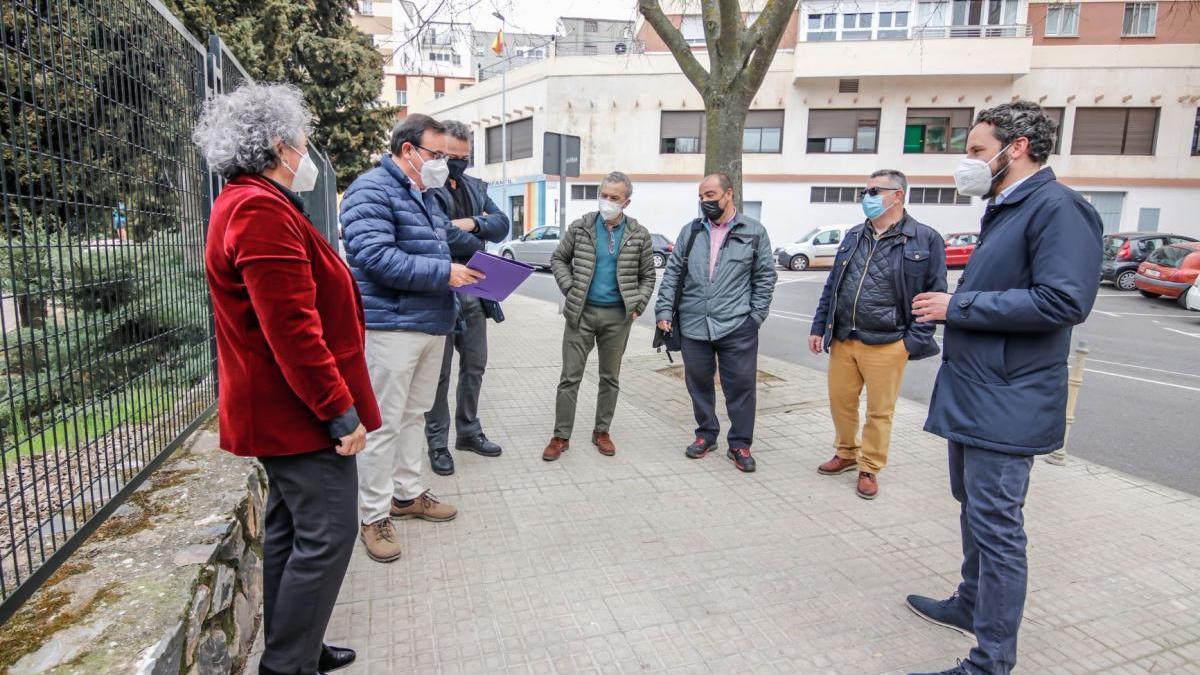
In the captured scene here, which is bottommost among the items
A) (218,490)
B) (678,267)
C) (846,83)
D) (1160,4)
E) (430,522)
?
(430,522)

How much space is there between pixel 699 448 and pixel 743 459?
0.37 metres

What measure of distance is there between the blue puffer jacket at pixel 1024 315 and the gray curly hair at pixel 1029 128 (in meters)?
0.09

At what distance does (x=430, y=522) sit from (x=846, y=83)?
1195 inches

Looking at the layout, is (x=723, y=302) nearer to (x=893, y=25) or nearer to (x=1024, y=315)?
(x=1024, y=315)

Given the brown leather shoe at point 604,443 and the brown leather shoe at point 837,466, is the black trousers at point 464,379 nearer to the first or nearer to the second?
the brown leather shoe at point 604,443

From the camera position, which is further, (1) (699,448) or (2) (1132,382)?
(2) (1132,382)

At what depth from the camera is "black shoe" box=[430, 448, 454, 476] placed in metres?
4.70

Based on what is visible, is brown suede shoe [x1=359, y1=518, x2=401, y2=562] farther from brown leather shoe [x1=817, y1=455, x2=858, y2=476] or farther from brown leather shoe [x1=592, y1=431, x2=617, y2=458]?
brown leather shoe [x1=817, y1=455, x2=858, y2=476]

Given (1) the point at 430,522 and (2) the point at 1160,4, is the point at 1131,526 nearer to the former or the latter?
(1) the point at 430,522

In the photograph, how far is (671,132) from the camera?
1227 inches

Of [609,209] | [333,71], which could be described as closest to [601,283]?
[609,209]

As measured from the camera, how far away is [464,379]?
5082 millimetres

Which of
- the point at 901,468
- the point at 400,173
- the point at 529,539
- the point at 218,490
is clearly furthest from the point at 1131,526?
the point at 218,490

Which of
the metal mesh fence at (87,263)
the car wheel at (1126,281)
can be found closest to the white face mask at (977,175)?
the metal mesh fence at (87,263)
